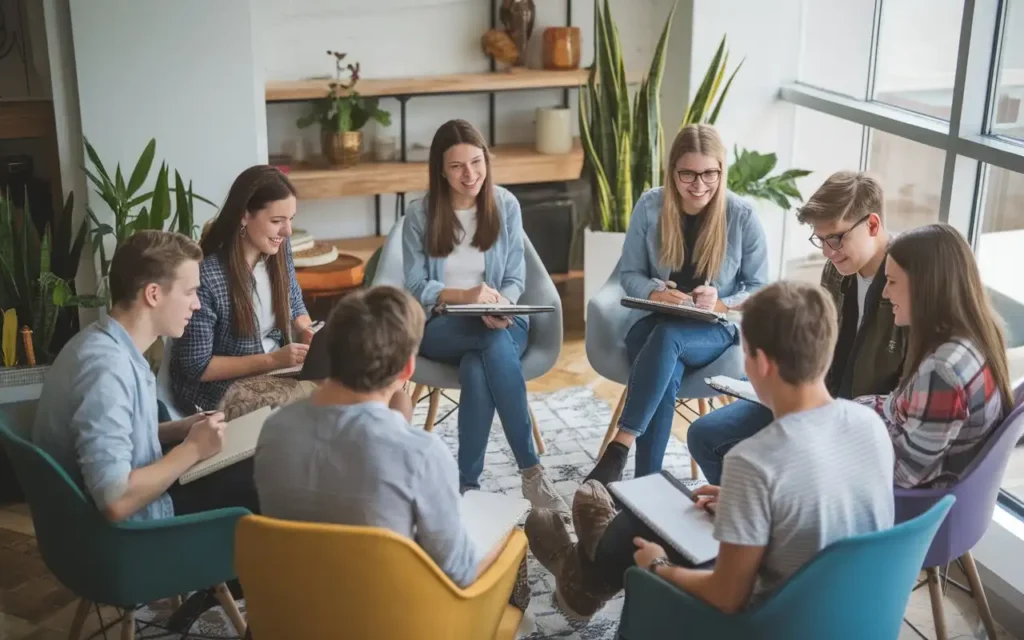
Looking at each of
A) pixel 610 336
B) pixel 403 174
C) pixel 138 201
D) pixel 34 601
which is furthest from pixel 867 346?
pixel 403 174

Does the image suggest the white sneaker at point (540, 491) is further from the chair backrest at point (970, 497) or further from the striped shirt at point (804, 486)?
the striped shirt at point (804, 486)

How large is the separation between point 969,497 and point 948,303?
425mm

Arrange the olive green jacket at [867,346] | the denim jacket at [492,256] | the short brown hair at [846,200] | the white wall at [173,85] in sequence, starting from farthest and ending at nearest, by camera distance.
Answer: the white wall at [173,85] < the denim jacket at [492,256] < the short brown hair at [846,200] < the olive green jacket at [867,346]

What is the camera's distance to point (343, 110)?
192 inches

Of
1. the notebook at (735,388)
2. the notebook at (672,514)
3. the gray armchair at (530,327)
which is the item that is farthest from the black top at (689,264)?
the notebook at (672,514)

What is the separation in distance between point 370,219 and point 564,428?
1784 millimetres

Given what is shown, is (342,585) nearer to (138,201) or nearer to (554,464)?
(554,464)

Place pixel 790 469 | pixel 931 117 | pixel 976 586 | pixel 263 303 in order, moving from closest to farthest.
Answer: pixel 790 469 < pixel 976 586 < pixel 263 303 < pixel 931 117

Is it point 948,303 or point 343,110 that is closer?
point 948,303

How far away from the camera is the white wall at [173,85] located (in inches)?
163

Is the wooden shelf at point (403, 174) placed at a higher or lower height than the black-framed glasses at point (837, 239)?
lower

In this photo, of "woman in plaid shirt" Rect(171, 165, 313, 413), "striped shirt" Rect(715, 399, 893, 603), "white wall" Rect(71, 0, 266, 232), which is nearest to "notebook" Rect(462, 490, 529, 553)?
"striped shirt" Rect(715, 399, 893, 603)

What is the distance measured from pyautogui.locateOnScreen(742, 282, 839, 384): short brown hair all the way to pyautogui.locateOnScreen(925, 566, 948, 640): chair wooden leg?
943 millimetres

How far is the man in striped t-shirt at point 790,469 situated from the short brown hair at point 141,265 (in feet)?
4.15
